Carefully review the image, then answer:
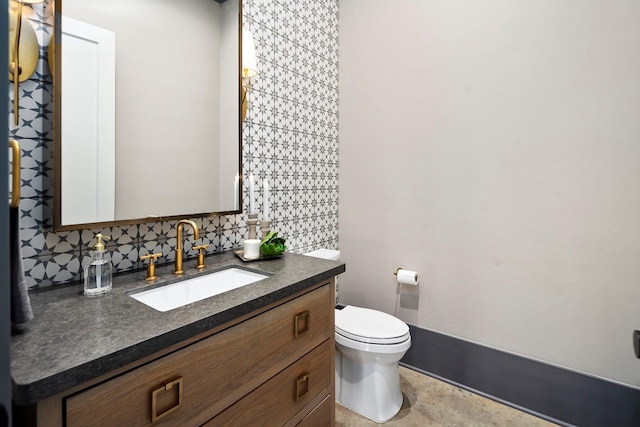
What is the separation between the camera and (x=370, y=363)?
1729 mm

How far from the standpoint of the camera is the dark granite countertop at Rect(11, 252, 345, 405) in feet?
Result: 1.98

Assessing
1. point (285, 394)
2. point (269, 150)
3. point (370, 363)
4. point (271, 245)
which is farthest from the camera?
point (269, 150)

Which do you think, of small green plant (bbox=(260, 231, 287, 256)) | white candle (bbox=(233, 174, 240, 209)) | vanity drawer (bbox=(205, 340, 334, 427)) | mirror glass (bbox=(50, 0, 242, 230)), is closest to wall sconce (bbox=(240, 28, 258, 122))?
A: mirror glass (bbox=(50, 0, 242, 230))

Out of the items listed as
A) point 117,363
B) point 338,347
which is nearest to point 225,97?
point 117,363

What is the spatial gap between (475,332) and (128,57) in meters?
2.25

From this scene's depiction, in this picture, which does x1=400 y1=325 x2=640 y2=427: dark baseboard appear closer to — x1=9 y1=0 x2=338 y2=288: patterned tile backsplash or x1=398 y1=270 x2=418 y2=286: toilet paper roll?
x1=398 y1=270 x2=418 y2=286: toilet paper roll

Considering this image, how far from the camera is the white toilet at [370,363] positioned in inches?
64.7

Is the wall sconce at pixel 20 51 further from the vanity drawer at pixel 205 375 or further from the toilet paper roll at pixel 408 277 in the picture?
the toilet paper roll at pixel 408 277

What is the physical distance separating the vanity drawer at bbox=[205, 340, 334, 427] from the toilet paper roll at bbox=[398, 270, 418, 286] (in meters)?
0.84

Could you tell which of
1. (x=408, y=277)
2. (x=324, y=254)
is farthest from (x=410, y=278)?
(x=324, y=254)

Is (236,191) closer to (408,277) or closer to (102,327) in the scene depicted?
(102,327)

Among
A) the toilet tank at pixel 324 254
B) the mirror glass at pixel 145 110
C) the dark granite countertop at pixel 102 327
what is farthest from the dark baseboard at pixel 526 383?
the mirror glass at pixel 145 110

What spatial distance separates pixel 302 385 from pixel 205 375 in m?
0.48

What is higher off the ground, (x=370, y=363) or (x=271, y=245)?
(x=271, y=245)
